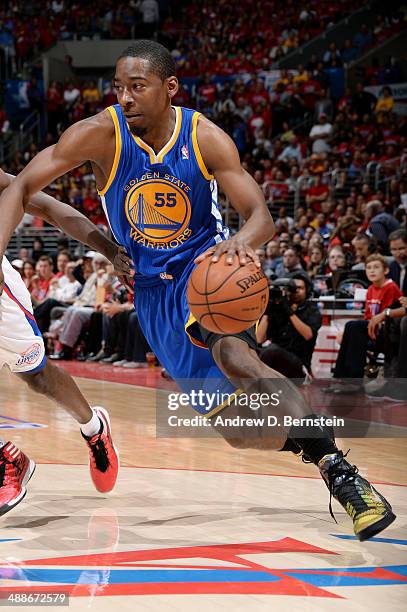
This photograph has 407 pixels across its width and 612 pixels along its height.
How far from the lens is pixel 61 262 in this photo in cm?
1267

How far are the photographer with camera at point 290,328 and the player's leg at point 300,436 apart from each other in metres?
4.19

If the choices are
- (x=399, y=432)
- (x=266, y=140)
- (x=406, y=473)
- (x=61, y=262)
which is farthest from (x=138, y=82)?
(x=266, y=140)

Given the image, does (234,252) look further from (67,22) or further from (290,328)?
(67,22)

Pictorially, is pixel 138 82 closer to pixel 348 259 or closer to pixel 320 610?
pixel 320 610

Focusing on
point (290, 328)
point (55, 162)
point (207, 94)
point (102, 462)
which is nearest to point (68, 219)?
point (55, 162)

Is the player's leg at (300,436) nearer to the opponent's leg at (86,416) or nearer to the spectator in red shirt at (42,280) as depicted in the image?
the opponent's leg at (86,416)

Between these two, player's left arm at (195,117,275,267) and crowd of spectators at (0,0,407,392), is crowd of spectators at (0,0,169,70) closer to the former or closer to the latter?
crowd of spectators at (0,0,407,392)

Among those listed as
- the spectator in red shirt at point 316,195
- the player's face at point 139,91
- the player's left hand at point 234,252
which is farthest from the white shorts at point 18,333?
the spectator in red shirt at point 316,195

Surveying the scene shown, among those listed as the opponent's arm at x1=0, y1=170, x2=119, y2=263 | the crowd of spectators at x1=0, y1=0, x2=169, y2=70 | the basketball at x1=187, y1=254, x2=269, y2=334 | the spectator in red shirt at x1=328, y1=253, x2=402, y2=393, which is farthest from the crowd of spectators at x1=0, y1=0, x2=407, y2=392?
the basketball at x1=187, y1=254, x2=269, y2=334

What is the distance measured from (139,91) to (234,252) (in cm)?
85

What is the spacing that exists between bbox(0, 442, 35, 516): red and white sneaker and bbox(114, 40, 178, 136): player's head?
1.52 m

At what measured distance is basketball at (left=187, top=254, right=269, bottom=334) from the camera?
10.6 feet

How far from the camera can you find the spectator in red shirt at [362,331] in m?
7.82

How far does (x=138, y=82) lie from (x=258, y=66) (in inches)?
703
